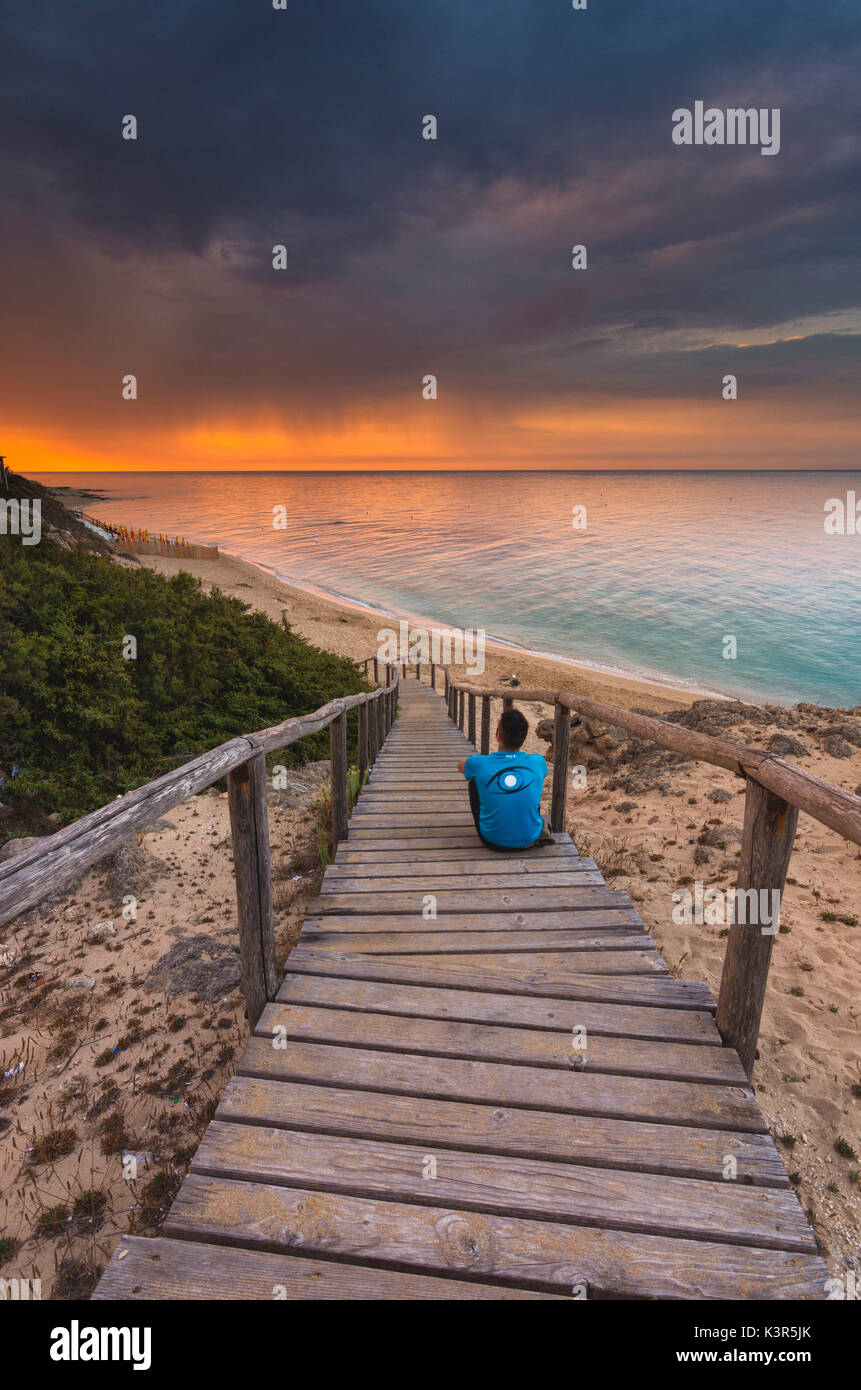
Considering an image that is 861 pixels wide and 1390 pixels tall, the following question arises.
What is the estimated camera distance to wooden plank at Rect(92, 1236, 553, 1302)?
1499mm

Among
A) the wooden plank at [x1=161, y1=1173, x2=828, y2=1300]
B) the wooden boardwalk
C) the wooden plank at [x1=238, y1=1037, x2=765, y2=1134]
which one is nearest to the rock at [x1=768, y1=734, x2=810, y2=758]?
the wooden boardwalk

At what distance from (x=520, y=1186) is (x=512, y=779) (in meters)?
2.45

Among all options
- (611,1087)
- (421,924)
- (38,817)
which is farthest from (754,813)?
(38,817)

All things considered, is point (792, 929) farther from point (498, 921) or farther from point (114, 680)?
point (114, 680)

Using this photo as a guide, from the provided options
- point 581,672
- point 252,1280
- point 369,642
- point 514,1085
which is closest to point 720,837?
point 514,1085

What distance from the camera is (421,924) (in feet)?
10.4

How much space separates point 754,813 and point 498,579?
3623cm

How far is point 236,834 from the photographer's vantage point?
2627mm

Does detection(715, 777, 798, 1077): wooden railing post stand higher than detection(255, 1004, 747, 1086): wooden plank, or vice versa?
detection(715, 777, 798, 1077): wooden railing post

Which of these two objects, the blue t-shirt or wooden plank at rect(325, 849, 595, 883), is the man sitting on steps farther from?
wooden plank at rect(325, 849, 595, 883)

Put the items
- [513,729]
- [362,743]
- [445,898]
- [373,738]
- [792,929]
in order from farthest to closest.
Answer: [373,738] < [362,743] < [792,929] < [513,729] < [445,898]

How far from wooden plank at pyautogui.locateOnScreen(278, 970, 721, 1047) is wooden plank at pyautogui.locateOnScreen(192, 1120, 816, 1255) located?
57cm

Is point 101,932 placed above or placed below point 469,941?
below
